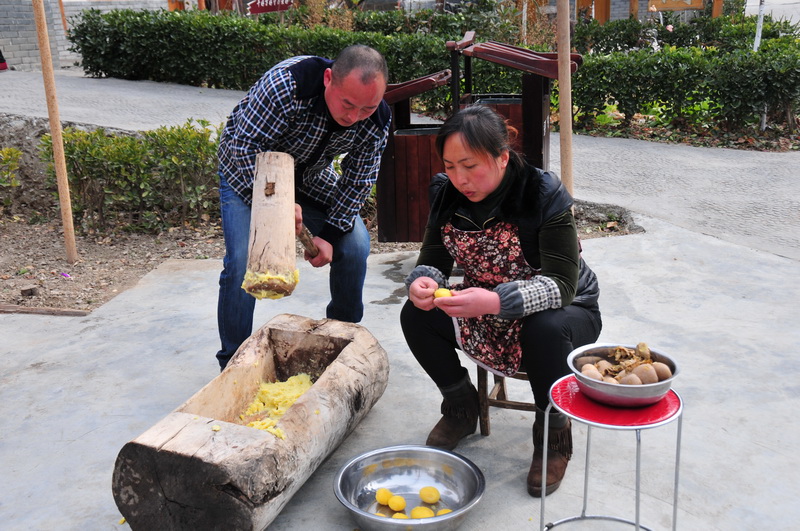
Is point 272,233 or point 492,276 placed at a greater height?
point 272,233

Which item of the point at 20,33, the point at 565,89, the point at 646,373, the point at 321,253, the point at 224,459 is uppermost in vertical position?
the point at 20,33

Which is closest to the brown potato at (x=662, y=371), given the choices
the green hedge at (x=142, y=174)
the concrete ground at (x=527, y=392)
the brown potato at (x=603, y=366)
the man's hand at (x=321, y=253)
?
the brown potato at (x=603, y=366)

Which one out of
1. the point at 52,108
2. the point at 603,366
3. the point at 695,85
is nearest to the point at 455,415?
the point at 603,366

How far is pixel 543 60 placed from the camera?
4.46 metres

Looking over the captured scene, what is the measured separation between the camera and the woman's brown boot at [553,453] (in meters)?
2.79

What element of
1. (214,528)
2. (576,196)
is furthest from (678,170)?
(214,528)

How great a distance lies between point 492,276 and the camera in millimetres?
2855

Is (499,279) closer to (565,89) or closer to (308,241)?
(308,241)

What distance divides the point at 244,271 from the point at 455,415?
117 cm

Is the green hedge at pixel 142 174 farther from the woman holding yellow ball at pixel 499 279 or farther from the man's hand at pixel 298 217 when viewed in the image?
the woman holding yellow ball at pixel 499 279

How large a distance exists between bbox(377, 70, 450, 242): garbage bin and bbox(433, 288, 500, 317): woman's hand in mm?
2373

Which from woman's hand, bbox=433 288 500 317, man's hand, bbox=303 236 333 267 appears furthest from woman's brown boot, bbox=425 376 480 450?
man's hand, bbox=303 236 333 267

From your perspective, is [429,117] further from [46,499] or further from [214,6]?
[214,6]

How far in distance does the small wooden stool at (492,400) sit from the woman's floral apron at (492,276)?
0.54ft
